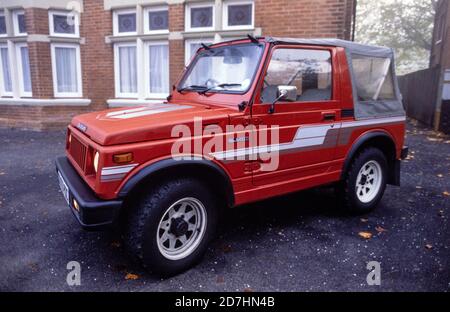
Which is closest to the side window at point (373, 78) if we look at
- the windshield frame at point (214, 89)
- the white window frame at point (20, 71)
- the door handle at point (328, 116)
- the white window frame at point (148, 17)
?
the door handle at point (328, 116)

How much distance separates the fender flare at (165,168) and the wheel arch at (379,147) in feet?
5.84

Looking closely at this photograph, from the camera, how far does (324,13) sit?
7.76 metres

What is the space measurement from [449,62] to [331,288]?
56.3 ft

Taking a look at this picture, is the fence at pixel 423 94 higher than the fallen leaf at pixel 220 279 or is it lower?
higher

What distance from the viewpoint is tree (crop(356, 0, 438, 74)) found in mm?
31156

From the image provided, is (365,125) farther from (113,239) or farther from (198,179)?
(113,239)

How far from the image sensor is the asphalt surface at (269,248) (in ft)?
10.3

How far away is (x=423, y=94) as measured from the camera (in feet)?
43.7

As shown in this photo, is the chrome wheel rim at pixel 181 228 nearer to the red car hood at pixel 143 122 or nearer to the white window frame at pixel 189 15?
the red car hood at pixel 143 122

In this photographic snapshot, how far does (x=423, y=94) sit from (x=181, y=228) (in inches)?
520

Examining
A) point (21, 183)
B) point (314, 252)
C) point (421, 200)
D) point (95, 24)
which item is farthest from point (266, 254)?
point (95, 24)

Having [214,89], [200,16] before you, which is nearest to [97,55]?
[200,16]

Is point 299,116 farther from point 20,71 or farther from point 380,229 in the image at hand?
point 20,71

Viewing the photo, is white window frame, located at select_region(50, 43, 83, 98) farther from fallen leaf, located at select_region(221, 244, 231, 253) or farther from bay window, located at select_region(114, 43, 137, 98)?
fallen leaf, located at select_region(221, 244, 231, 253)
